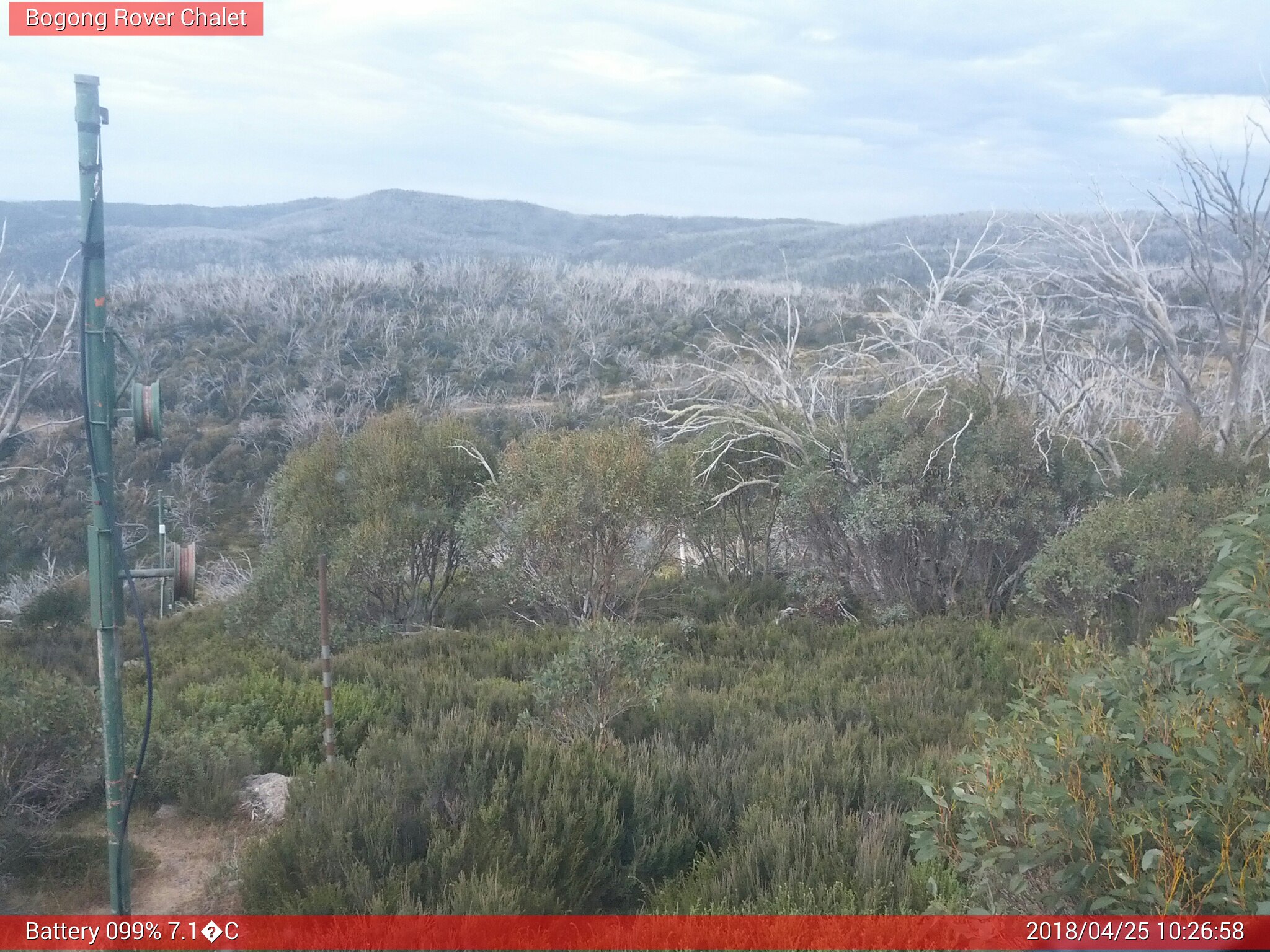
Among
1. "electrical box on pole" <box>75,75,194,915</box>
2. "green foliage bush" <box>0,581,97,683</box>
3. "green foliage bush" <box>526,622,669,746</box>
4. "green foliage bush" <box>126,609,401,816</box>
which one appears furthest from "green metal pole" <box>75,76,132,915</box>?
"green foliage bush" <box>0,581,97,683</box>

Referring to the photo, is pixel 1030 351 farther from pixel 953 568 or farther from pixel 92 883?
pixel 92 883

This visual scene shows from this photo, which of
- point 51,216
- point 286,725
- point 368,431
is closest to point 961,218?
point 51,216

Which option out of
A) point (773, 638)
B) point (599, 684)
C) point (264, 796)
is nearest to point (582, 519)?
point (773, 638)

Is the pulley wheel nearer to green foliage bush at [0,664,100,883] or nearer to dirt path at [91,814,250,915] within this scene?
dirt path at [91,814,250,915]

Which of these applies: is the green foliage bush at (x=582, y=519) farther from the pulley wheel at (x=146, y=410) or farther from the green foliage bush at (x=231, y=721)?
the pulley wheel at (x=146, y=410)

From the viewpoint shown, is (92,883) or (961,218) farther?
(961,218)

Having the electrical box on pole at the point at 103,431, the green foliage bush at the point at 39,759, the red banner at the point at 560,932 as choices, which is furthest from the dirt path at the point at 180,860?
the electrical box on pole at the point at 103,431
